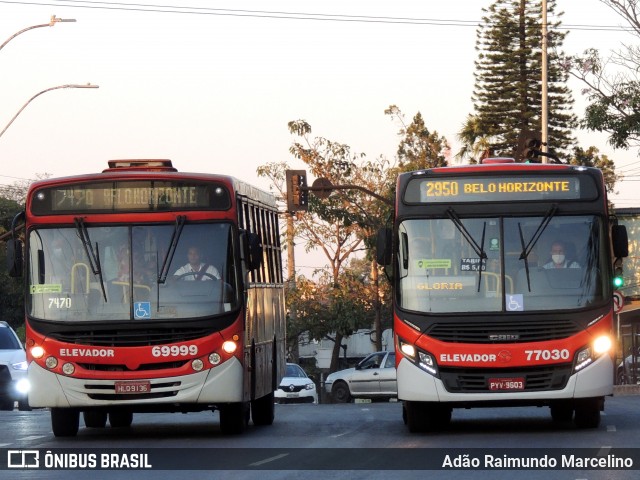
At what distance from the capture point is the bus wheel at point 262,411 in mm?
22219

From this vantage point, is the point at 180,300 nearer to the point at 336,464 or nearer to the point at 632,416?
the point at 336,464

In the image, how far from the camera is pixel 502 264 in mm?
18641

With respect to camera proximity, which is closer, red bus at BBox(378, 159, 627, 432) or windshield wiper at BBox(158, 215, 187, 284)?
red bus at BBox(378, 159, 627, 432)

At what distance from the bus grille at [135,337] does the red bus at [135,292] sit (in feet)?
0.04

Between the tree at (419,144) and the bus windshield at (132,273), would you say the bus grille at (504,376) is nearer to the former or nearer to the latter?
the bus windshield at (132,273)

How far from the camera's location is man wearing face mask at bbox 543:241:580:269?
18641mm

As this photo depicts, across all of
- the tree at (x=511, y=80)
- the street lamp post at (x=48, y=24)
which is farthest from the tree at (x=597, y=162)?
the street lamp post at (x=48, y=24)

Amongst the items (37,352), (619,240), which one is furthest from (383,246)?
(37,352)

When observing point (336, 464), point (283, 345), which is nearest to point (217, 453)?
point (336, 464)

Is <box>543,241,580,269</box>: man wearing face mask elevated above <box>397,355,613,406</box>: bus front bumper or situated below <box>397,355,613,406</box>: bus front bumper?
above

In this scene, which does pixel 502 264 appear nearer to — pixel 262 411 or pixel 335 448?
pixel 335 448

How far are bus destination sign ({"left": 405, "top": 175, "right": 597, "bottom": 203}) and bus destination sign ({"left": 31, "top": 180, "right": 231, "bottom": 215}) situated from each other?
2.42 metres

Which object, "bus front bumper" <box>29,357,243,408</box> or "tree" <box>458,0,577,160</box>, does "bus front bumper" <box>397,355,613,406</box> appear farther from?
"tree" <box>458,0,577,160</box>
